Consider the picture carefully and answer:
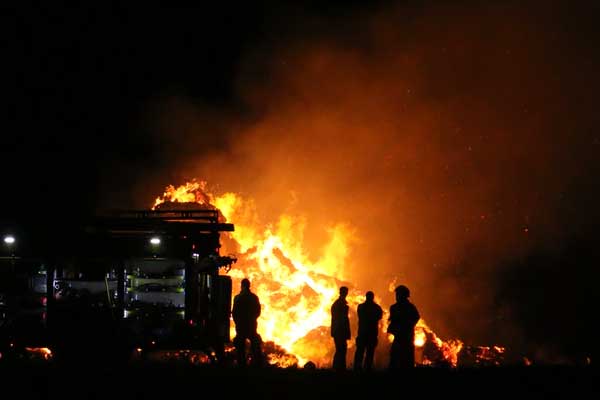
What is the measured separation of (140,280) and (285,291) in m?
10.2

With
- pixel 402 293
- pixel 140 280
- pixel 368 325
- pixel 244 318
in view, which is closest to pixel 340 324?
pixel 368 325

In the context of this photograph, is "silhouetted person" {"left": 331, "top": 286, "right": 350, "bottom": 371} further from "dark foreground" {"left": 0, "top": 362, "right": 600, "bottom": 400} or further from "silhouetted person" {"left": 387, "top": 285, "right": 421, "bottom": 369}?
"dark foreground" {"left": 0, "top": 362, "right": 600, "bottom": 400}

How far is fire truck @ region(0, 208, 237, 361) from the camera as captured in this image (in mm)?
14133

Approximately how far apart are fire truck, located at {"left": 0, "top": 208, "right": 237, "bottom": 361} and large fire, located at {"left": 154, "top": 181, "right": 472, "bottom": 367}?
6087 millimetres

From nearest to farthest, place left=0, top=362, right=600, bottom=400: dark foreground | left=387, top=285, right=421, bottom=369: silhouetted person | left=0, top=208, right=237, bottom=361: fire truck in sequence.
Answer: left=0, top=362, right=600, bottom=400: dark foreground
left=387, top=285, right=421, bottom=369: silhouetted person
left=0, top=208, right=237, bottom=361: fire truck

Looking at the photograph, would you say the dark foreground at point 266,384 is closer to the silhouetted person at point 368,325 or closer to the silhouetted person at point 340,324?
the silhouetted person at point 368,325

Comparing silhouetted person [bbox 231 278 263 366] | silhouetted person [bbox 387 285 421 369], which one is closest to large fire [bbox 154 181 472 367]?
silhouetted person [bbox 231 278 263 366]

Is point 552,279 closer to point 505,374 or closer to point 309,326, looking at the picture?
point 309,326

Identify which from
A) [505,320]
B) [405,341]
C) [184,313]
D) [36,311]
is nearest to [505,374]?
[405,341]

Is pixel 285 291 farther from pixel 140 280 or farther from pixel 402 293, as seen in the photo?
pixel 402 293

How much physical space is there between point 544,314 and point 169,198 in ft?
77.4

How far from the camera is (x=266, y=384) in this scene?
9.30 m

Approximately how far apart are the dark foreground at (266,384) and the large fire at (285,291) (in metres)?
10.8

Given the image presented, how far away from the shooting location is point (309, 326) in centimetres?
2434
